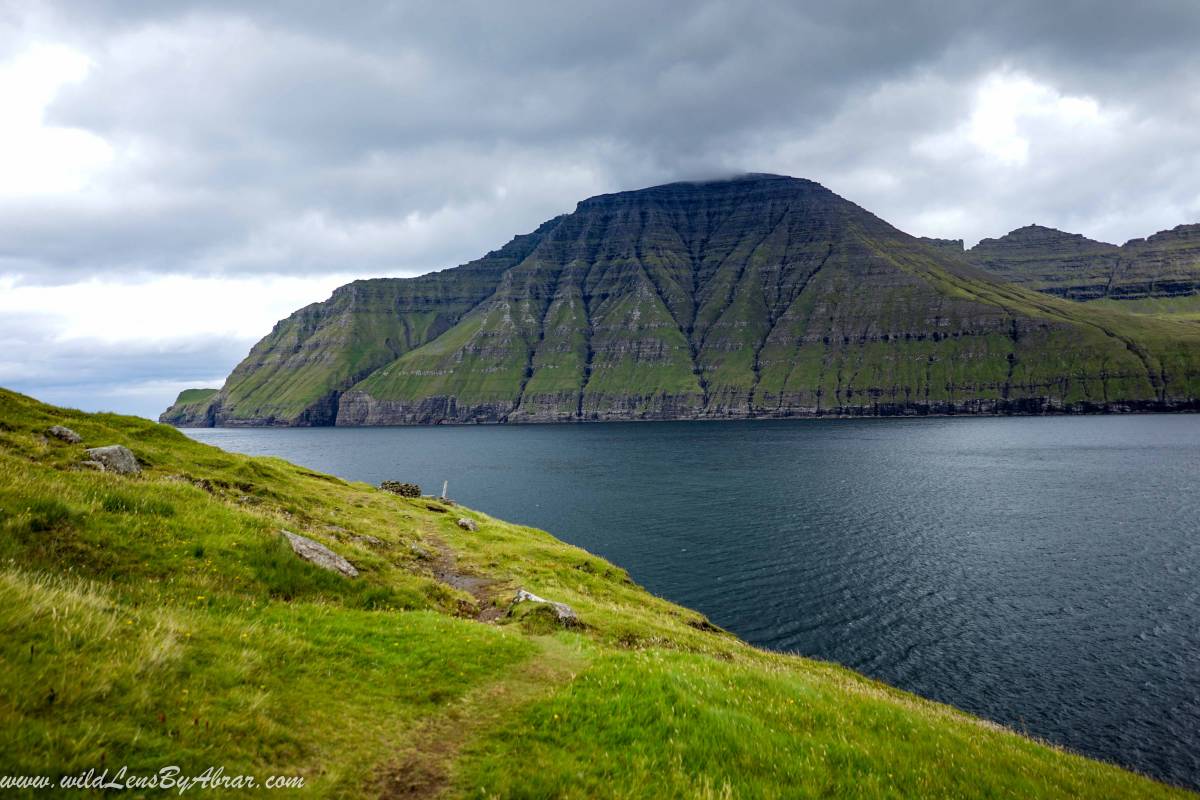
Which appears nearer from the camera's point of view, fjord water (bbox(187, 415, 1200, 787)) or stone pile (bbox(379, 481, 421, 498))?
fjord water (bbox(187, 415, 1200, 787))

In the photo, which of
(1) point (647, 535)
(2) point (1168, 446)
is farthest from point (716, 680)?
(2) point (1168, 446)

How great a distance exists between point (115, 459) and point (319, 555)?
46.5 ft

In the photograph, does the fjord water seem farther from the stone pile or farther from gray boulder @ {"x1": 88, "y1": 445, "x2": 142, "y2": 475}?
gray boulder @ {"x1": 88, "y1": 445, "x2": 142, "y2": 475}

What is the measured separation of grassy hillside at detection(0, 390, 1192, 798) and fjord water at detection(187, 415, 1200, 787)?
21.4 m

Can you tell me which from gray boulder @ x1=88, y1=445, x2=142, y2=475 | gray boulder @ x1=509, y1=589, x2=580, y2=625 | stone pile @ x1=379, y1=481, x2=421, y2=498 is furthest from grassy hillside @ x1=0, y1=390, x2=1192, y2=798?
stone pile @ x1=379, y1=481, x2=421, y2=498

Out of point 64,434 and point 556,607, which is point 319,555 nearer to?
point 556,607

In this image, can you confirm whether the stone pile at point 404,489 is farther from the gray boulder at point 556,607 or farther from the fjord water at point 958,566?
the gray boulder at point 556,607

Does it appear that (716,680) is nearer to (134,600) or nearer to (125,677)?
(125,677)

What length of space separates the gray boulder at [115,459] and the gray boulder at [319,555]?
11026 mm

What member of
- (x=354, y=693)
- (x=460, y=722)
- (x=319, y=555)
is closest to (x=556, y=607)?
(x=319, y=555)

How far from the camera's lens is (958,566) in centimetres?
6091

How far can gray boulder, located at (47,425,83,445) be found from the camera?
27.6 meters

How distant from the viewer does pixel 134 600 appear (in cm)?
1230

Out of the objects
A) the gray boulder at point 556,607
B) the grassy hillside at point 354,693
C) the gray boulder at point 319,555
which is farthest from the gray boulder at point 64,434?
the gray boulder at point 556,607
